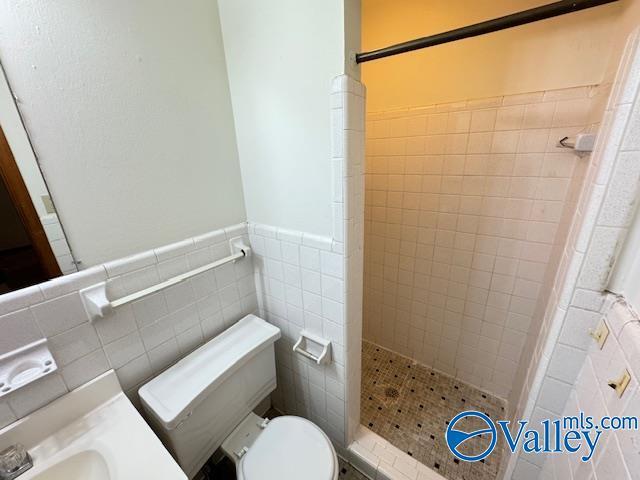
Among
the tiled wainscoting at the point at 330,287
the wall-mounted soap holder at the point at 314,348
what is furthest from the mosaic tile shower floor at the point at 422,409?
the wall-mounted soap holder at the point at 314,348

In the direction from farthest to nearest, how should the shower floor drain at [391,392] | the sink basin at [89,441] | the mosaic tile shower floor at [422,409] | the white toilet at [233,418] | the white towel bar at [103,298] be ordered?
the shower floor drain at [391,392]
the mosaic tile shower floor at [422,409]
the white toilet at [233,418]
the white towel bar at [103,298]
the sink basin at [89,441]

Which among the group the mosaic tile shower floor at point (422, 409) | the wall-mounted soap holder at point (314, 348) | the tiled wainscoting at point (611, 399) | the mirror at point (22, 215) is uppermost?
the mirror at point (22, 215)

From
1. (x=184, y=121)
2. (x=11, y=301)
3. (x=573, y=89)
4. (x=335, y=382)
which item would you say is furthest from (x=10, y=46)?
(x=573, y=89)

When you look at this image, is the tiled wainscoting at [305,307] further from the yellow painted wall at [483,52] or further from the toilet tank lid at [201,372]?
the yellow painted wall at [483,52]

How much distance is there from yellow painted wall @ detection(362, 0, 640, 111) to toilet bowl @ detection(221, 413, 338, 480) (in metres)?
1.85

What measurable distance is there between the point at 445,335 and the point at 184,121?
6.56ft

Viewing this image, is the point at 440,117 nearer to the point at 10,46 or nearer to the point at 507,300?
the point at 507,300

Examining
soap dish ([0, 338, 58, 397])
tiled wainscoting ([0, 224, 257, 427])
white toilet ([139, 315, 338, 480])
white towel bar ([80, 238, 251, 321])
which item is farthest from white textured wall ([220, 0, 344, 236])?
soap dish ([0, 338, 58, 397])

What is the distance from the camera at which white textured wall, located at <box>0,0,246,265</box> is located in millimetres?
698

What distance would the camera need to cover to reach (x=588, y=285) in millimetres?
650

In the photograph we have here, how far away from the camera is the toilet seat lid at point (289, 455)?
0.97 m

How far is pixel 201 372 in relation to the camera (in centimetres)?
99

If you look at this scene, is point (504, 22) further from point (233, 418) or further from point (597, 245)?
point (233, 418)

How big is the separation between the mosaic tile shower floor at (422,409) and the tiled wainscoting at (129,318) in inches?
45.0
